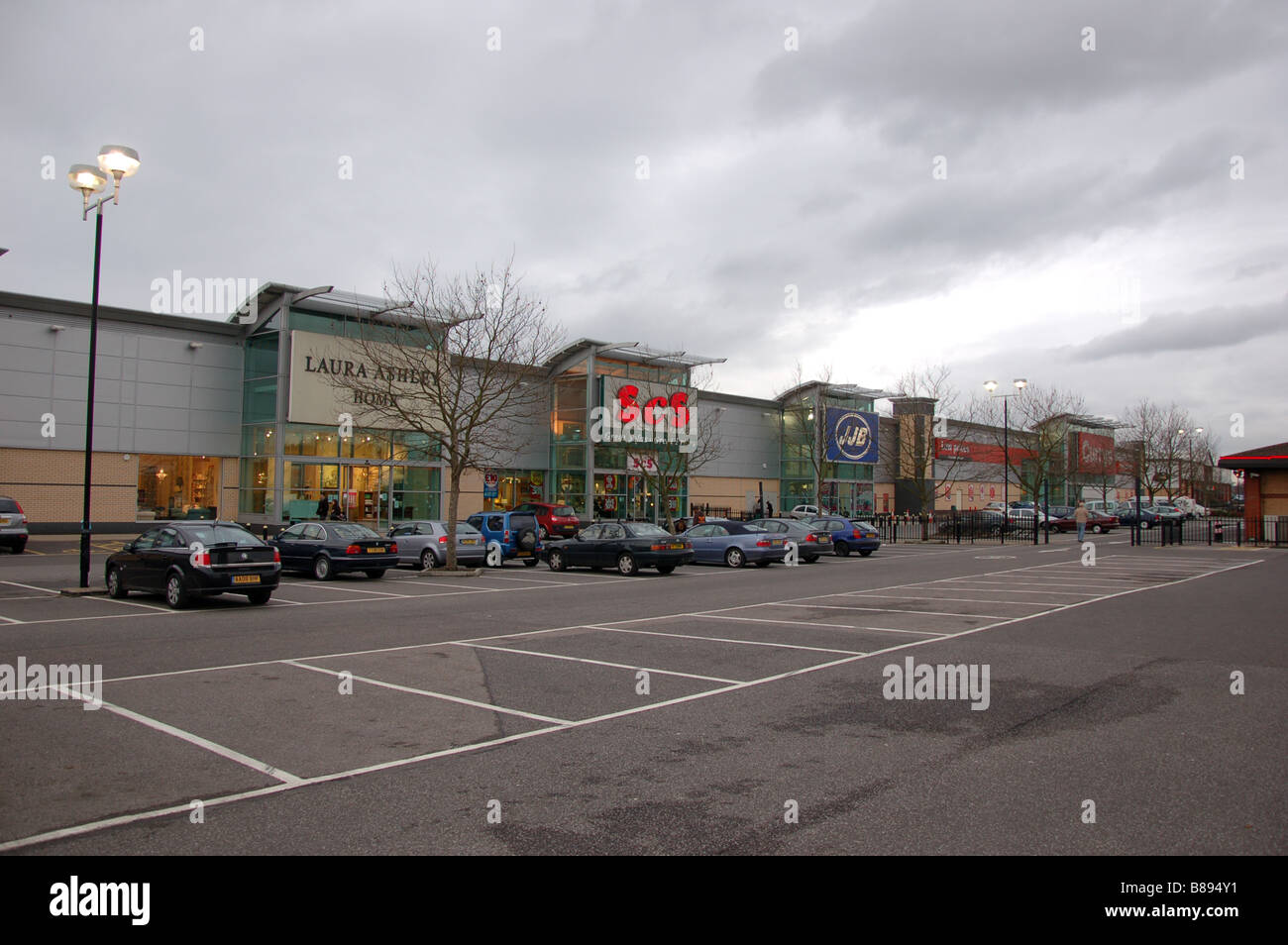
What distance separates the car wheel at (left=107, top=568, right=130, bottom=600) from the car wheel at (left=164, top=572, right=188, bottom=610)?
5.71 feet

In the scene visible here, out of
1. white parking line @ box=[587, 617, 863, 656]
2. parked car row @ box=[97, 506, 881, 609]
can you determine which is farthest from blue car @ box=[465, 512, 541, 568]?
white parking line @ box=[587, 617, 863, 656]

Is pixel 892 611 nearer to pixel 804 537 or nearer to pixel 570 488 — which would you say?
pixel 804 537

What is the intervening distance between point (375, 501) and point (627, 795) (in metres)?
35.1

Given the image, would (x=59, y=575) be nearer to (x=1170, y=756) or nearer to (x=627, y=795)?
(x=627, y=795)

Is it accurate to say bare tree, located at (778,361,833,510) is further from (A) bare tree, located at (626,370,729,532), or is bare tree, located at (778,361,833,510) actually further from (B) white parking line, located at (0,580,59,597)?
(B) white parking line, located at (0,580,59,597)

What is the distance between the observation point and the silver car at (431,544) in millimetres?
24016

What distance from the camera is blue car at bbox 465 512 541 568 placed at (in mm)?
25734

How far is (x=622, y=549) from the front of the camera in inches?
898

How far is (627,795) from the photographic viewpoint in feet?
17.1

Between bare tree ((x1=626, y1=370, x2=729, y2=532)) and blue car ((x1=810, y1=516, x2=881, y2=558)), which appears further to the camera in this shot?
bare tree ((x1=626, y1=370, x2=729, y2=532))

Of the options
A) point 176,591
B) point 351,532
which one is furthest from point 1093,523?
point 176,591

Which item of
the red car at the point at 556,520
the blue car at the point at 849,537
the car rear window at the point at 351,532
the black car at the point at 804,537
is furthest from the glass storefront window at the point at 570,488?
the car rear window at the point at 351,532

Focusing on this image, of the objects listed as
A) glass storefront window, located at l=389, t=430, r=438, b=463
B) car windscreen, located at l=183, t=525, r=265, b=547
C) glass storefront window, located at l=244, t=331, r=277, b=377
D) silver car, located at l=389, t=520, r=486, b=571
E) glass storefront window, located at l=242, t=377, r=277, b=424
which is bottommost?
silver car, located at l=389, t=520, r=486, b=571
